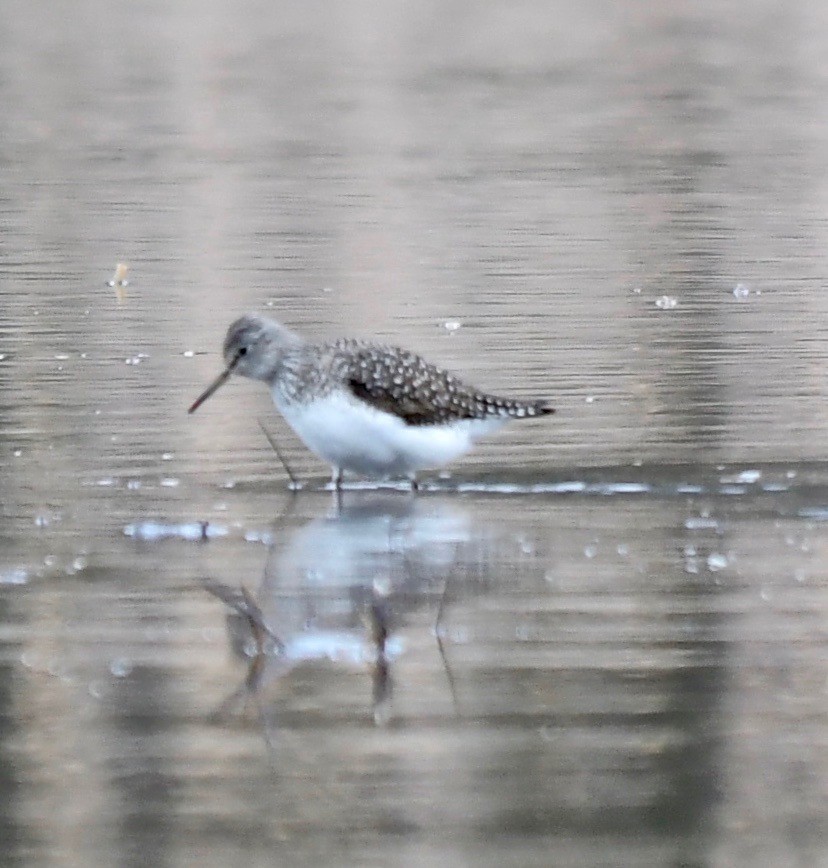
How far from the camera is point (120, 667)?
7.30m

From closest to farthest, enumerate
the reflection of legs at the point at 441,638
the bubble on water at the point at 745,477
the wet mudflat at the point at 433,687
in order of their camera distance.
Result: the wet mudflat at the point at 433,687
the reflection of legs at the point at 441,638
the bubble on water at the point at 745,477

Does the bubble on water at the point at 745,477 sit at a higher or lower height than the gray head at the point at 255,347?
Answer: lower

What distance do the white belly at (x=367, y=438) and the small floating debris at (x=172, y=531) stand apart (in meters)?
Answer: 0.94

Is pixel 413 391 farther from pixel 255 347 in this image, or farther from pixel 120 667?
pixel 120 667

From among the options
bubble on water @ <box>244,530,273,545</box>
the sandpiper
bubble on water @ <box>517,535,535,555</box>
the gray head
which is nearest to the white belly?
the sandpiper

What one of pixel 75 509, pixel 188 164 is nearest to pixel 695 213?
pixel 188 164

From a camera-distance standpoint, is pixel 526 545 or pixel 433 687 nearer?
pixel 433 687

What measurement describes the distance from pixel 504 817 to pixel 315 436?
429 cm

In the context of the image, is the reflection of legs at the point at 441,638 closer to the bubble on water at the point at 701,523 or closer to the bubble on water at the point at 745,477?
the bubble on water at the point at 701,523

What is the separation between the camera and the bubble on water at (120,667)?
724 cm

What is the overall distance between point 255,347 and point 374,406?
0.79 metres

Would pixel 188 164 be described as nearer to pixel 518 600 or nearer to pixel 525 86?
pixel 525 86

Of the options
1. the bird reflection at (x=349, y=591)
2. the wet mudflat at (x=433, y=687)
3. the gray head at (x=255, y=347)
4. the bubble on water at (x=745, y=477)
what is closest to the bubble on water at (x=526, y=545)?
the wet mudflat at (x=433, y=687)

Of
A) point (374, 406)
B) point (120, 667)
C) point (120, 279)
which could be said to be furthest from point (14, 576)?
point (120, 279)
